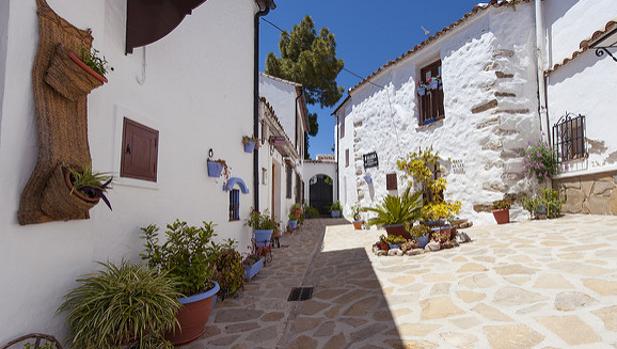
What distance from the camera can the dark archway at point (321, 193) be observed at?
19047mm

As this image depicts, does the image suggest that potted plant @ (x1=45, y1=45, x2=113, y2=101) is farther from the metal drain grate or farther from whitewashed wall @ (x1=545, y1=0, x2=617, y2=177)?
whitewashed wall @ (x1=545, y1=0, x2=617, y2=177)

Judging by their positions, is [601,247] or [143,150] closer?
[143,150]

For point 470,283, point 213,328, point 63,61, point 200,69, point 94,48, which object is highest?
point 200,69

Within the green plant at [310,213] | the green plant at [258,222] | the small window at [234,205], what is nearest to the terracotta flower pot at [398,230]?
the green plant at [258,222]

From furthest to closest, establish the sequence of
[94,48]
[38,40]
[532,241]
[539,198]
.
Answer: [539,198]
[532,241]
[94,48]
[38,40]

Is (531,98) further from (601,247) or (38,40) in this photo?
(38,40)

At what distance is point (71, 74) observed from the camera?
1.92m

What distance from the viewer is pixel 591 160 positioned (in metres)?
6.24

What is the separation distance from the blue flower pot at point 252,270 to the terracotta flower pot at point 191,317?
1822mm

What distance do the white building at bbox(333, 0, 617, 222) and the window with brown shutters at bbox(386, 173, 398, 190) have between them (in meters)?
1.31

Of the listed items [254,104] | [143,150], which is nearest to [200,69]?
[143,150]

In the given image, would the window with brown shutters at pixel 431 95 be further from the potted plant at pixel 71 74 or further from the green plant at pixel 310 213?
the green plant at pixel 310 213

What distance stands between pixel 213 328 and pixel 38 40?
2783 mm

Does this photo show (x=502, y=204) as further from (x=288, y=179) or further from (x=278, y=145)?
(x=288, y=179)
